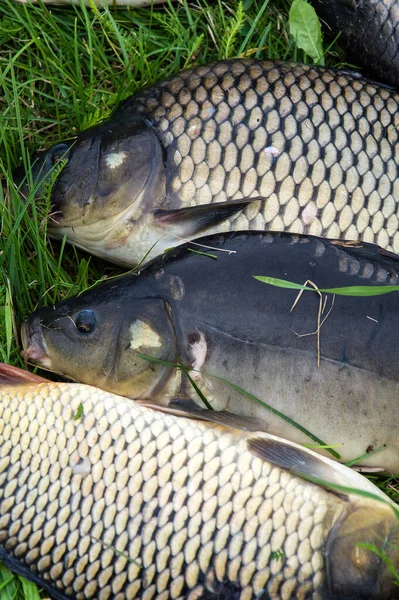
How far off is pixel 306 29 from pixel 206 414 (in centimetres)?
161

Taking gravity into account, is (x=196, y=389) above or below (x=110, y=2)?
below

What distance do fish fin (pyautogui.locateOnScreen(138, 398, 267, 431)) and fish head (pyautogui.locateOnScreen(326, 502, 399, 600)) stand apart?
1.27 feet

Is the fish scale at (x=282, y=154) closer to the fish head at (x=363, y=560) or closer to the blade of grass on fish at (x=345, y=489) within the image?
the blade of grass on fish at (x=345, y=489)

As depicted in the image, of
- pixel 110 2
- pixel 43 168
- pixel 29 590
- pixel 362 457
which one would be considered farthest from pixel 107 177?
pixel 29 590

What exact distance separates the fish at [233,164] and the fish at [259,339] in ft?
0.75

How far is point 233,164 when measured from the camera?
279cm

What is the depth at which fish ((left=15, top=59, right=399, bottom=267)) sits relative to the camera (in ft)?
9.16

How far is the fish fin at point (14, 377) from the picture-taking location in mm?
2582

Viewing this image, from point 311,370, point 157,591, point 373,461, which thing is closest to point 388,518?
point 373,461

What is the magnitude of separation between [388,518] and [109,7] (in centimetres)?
221

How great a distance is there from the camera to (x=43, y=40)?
3268mm

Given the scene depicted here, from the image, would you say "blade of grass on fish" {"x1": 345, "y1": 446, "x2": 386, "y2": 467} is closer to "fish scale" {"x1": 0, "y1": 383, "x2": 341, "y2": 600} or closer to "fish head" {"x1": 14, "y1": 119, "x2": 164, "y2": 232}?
"fish scale" {"x1": 0, "y1": 383, "x2": 341, "y2": 600}

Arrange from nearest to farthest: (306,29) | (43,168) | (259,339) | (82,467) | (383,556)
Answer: (383,556) → (82,467) → (259,339) → (43,168) → (306,29)

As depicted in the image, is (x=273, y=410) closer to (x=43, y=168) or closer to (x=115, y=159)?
(x=115, y=159)
